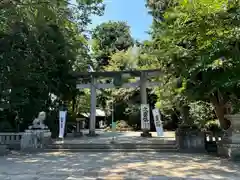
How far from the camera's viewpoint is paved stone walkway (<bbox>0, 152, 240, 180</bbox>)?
7176mm

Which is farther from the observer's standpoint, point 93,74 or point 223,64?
point 93,74

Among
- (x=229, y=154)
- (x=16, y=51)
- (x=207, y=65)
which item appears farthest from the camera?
(x=16, y=51)

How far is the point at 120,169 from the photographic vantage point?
8133 millimetres

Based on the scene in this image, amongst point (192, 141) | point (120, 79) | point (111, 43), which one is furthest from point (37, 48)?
point (111, 43)

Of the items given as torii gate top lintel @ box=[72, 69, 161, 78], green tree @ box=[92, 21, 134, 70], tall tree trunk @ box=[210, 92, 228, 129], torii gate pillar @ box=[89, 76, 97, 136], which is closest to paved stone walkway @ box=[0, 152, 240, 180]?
tall tree trunk @ box=[210, 92, 228, 129]

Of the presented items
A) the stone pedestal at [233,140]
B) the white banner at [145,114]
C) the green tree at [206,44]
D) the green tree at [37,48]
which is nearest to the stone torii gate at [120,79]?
the green tree at [37,48]

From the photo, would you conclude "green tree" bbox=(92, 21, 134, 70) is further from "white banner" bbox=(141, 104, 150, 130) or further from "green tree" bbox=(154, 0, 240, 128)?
"green tree" bbox=(154, 0, 240, 128)

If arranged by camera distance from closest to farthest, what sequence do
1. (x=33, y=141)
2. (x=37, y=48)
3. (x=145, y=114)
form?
(x=33, y=141) < (x=37, y=48) < (x=145, y=114)

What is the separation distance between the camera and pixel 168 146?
13086 millimetres

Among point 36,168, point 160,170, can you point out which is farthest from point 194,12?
point 36,168

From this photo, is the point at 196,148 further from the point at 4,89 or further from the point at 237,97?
the point at 4,89

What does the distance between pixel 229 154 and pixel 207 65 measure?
11.1 feet

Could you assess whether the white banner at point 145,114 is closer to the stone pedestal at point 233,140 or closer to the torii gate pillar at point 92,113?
the torii gate pillar at point 92,113

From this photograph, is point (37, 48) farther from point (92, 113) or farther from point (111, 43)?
point (111, 43)
